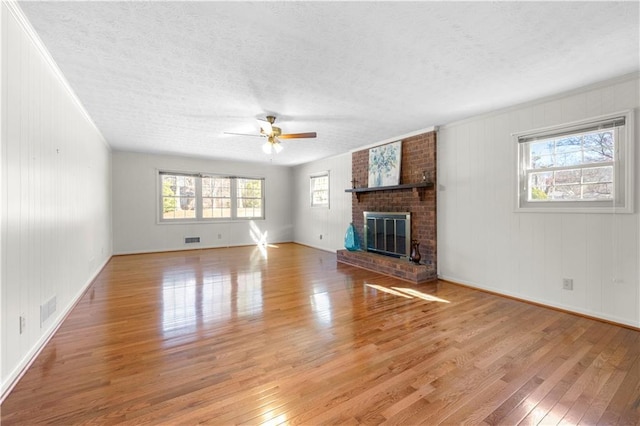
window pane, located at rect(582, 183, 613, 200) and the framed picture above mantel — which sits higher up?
the framed picture above mantel

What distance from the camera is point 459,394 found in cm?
170

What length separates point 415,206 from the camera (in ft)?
15.5

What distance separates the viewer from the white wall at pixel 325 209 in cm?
659

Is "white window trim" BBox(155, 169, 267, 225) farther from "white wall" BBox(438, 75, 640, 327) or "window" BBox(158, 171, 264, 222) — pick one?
"white wall" BBox(438, 75, 640, 327)

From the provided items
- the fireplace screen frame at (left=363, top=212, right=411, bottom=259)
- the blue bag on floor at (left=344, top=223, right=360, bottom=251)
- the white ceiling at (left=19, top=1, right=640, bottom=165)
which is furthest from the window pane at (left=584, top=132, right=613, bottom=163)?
the blue bag on floor at (left=344, top=223, right=360, bottom=251)

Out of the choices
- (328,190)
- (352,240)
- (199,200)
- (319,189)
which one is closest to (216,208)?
(199,200)

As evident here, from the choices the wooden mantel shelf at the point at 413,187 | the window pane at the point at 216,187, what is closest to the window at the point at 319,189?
the wooden mantel shelf at the point at 413,187

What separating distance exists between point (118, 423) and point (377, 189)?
4650 millimetres

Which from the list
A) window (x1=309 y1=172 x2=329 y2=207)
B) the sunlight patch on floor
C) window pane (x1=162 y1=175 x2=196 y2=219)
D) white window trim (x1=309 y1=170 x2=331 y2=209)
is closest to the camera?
the sunlight patch on floor

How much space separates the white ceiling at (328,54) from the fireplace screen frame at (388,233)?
189 cm

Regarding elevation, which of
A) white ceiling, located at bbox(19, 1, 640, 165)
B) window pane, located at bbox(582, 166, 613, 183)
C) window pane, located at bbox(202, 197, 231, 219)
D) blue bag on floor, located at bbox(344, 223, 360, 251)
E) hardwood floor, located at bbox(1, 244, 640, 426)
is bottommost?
hardwood floor, located at bbox(1, 244, 640, 426)

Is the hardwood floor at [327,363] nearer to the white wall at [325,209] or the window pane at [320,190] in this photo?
the white wall at [325,209]

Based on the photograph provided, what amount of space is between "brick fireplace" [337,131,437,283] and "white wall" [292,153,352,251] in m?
1.26

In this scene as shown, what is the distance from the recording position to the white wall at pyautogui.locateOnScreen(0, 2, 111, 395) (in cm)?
175
